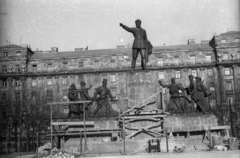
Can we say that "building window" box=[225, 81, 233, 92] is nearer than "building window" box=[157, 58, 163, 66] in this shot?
Yes

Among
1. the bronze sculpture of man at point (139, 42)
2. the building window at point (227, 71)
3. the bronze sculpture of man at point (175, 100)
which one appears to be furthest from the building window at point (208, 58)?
the bronze sculpture of man at point (139, 42)

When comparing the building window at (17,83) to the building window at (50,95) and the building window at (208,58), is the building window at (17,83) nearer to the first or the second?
the building window at (50,95)

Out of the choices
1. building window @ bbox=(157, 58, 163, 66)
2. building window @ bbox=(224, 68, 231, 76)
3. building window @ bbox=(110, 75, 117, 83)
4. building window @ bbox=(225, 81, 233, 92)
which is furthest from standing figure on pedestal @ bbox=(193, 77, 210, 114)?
→ building window @ bbox=(224, 68, 231, 76)

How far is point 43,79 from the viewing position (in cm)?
6406

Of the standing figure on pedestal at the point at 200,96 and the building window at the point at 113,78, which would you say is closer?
the standing figure on pedestal at the point at 200,96

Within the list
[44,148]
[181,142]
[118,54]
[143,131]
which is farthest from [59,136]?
[118,54]

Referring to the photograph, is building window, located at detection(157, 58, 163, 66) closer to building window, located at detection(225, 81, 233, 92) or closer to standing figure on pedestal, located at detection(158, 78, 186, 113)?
building window, located at detection(225, 81, 233, 92)

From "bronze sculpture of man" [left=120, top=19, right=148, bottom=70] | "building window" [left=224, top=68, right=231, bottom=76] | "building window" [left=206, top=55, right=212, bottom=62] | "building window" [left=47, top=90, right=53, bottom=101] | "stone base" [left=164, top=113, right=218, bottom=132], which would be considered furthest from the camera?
"building window" [left=206, top=55, right=212, bottom=62]

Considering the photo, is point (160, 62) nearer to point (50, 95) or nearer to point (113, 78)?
point (113, 78)

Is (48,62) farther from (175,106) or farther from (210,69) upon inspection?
(175,106)

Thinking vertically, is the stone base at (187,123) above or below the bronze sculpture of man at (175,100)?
below

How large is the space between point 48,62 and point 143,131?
48545 millimetres

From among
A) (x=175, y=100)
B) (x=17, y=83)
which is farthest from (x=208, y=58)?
(x=175, y=100)

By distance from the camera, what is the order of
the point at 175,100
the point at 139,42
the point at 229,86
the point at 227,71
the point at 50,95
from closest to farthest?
the point at 139,42, the point at 175,100, the point at 229,86, the point at 227,71, the point at 50,95
